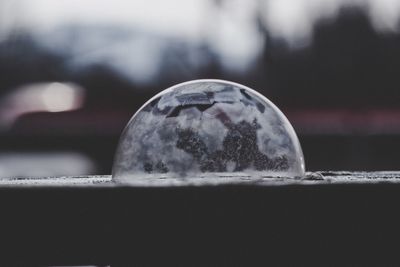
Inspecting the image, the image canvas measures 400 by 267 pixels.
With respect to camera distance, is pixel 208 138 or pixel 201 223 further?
pixel 208 138

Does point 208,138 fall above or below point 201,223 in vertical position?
above

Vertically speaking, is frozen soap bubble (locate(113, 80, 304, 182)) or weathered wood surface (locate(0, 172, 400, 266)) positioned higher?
frozen soap bubble (locate(113, 80, 304, 182))

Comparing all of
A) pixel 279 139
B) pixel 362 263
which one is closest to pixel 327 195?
pixel 362 263

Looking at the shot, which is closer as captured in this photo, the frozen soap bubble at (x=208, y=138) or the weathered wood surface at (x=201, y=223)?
the weathered wood surface at (x=201, y=223)

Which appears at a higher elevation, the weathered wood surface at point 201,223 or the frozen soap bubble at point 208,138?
the frozen soap bubble at point 208,138
